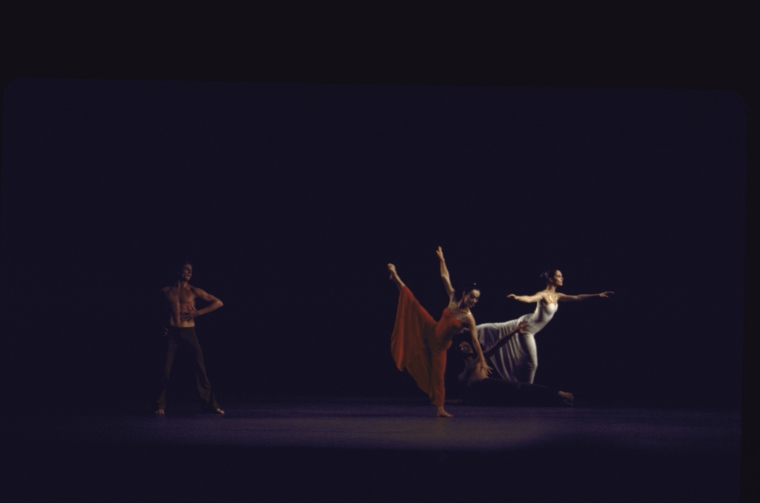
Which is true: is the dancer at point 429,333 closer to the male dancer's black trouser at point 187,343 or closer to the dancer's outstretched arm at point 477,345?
the dancer's outstretched arm at point 477,345

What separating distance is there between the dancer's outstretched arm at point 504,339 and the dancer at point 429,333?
0.66 meters

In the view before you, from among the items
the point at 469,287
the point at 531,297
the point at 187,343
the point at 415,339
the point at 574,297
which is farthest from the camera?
the point at 574,297

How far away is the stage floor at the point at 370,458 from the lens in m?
3.69

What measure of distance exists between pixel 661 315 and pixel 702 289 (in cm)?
40

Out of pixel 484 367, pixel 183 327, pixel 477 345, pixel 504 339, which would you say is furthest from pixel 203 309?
pixel 504 339

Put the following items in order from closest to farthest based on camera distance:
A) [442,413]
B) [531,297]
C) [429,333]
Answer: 1. [442,413]
2. [429,333]
3. [531,297]

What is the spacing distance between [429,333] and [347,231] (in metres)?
1.38

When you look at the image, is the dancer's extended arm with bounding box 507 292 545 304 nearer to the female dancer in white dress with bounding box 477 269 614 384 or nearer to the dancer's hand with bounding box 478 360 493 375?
the female dancer in white dress with bounding box 477 269 614 384

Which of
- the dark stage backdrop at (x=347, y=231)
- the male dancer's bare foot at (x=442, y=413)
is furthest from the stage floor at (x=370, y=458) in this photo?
the dark stage backdrop at (x=347, y=231)

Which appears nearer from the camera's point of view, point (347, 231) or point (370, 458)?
point (370, 458)

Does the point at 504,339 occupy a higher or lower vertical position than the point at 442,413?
higher

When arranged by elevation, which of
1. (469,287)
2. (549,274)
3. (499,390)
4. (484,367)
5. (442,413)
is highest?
(549,274)

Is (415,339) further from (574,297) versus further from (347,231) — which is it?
(574,297)

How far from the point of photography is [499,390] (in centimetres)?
689
